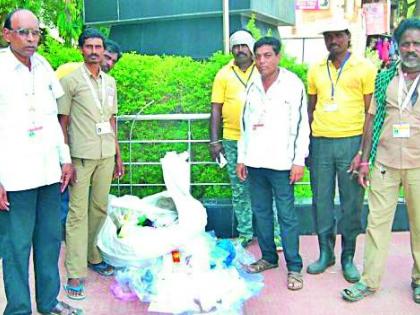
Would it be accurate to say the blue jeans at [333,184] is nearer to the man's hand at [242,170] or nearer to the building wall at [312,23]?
the man's hand at [242,170]

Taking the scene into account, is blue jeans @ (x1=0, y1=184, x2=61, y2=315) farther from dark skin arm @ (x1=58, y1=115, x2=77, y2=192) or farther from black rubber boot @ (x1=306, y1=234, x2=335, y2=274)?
black rubber boot @ (x1=306, y1=234, x2=335, y2=274)

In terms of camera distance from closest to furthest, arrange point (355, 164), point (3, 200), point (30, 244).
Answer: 1. point (3, 200)
2. point (30, 244)
3. point (355, 164)

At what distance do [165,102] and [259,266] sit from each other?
6.20 feet

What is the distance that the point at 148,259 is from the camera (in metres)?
4.15

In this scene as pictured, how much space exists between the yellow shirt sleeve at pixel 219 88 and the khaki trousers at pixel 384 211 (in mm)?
1570

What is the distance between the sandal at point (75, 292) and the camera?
4.09 m

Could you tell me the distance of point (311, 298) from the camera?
4.10m

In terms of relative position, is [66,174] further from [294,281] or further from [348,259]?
[348,259]

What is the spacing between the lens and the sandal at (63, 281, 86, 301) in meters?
4.09

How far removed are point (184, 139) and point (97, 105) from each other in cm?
145

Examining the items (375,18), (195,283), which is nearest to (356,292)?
(195,283)

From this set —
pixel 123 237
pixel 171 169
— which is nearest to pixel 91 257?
pixel 123 237

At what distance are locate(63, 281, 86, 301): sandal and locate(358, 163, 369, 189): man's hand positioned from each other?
2196 mm

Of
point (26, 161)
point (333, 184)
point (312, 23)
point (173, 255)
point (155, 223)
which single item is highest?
point (312, 23)
